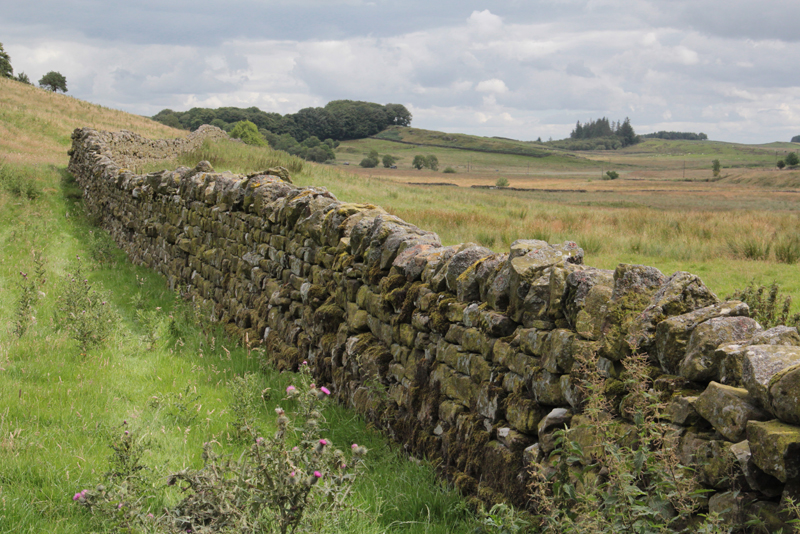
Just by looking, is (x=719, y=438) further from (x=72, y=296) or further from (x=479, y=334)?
(x=72, y=296)

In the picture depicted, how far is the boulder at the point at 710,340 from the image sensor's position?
238 cm

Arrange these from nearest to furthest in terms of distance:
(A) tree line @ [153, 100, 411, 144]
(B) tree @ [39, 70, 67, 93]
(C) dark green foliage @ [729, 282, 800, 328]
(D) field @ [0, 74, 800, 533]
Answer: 1. (D) field @ [0, 74, 800, 533]
2. (C) dark green foliage @ [729, 282, 800, 328]
3. (B) tree @ [39, 70, 67, 93]
4. (A) tree line @ [153, 100, 411, 144]

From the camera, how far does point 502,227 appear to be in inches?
640

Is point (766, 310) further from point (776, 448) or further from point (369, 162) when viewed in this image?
point (369, 162)

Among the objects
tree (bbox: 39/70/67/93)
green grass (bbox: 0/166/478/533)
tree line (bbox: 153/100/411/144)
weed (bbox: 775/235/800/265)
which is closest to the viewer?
green grass (bbox: 0/166/478/533)

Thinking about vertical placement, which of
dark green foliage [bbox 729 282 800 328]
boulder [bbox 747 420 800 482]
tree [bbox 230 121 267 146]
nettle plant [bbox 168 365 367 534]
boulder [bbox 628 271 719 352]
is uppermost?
tree [bbox 230 121 267 146]

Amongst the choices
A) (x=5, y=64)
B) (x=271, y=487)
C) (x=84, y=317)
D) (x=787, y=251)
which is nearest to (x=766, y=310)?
(x=271, y=487)

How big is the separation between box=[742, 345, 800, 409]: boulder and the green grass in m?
1.82

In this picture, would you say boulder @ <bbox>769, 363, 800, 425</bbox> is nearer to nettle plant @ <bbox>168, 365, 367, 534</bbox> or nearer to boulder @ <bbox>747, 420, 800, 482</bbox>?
boulder @ <bbox>747, 420, 800, 482</bbox>

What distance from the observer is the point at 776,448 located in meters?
1.91

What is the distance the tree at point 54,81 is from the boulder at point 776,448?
8615 centimetres

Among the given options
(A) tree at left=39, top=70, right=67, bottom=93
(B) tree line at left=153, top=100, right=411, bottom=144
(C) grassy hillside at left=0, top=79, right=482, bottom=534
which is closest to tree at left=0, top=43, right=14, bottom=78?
(A) tree at left=39, top=70, right=67, bottom=93

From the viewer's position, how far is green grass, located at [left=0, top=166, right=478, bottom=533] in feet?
11.1

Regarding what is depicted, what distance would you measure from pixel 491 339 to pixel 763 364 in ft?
5.57
